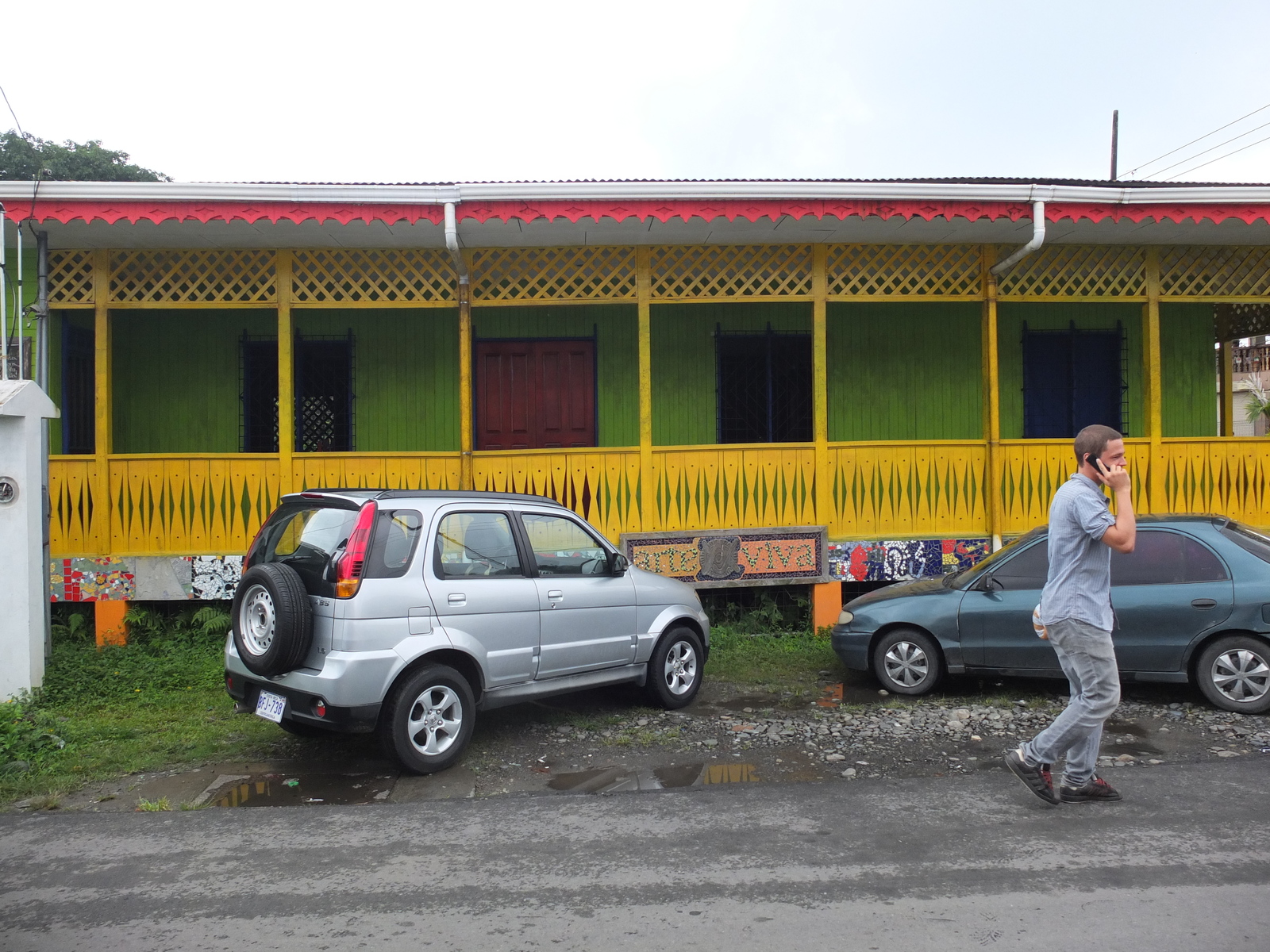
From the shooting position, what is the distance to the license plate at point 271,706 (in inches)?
208

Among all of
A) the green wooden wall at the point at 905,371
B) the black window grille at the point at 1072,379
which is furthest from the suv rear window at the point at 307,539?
the black window grille at the point at 1072,379

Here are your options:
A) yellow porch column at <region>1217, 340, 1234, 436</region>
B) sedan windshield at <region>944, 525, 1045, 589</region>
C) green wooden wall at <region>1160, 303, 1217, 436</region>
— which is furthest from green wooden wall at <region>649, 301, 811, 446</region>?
yellow porch column at <region>1217, 340, 1234, 436</region>

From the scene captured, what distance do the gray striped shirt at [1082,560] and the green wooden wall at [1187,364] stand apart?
27.8ft

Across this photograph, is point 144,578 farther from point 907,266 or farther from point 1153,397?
point 1153,397

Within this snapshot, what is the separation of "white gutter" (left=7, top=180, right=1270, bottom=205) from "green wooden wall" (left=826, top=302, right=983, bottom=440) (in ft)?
9.84

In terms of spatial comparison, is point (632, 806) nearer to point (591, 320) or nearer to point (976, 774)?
point (976, 774)

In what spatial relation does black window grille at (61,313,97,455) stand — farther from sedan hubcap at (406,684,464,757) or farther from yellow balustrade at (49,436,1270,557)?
sedan hubcap at (406,684,464,757)

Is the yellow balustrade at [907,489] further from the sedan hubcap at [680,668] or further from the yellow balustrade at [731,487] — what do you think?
the sedan hubcap at [680,668]

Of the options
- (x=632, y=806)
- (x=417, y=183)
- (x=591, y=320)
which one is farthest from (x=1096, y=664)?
(x=591, y=320)

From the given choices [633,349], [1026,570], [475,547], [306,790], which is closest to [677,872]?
[306,790]

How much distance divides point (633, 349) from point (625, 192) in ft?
10.8

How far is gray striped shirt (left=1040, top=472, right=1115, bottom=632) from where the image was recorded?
445 centimetres

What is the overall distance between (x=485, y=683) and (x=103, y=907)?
2.38m

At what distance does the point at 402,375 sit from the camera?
1115 cm
